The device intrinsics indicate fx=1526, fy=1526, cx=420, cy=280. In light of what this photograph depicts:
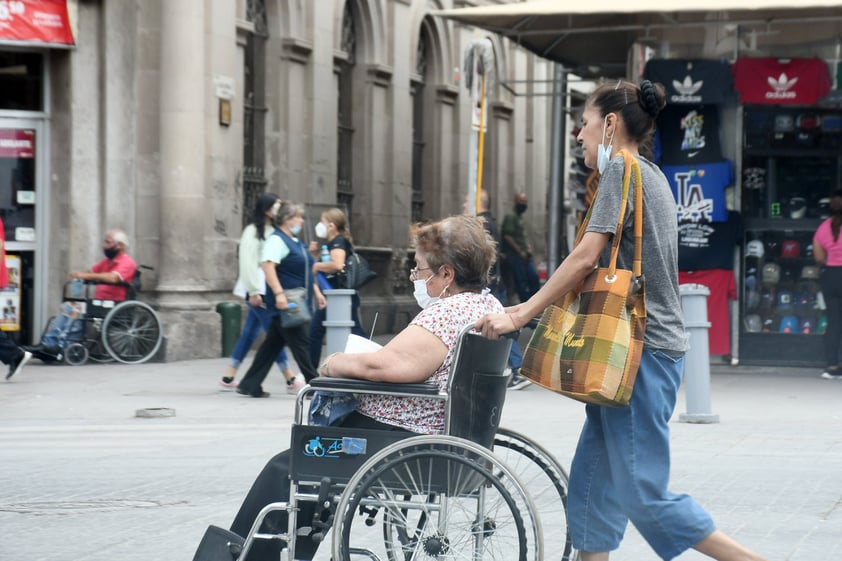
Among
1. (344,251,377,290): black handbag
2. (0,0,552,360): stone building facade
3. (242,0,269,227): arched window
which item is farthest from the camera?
(242,0,269,227): arched window

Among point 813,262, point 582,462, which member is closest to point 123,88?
point 813,262

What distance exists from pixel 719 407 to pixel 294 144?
390 inches

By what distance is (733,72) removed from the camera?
1570cm

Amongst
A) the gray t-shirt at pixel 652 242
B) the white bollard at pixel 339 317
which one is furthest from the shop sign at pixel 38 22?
the gray t-shirt at pixel 652 242

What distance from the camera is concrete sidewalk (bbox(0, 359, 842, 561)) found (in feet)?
21.8

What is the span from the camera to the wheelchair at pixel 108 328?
52.0 ft

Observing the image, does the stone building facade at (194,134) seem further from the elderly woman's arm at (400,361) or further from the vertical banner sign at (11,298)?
the elderly woman's arm at (400,361)

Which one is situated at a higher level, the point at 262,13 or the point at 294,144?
the point at 262,13

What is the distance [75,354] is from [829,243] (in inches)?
306

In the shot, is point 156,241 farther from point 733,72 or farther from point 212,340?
point 733,72

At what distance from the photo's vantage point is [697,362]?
10938 millimetres

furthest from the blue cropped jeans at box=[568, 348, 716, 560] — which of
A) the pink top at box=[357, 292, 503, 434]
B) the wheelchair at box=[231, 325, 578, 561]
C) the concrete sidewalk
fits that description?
the concrete sidewalk

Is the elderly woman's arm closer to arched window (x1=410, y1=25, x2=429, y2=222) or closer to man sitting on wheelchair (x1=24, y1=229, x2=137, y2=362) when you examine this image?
man sitting on wheelchair (x1=24, y1=229, x2=137, y2=362)

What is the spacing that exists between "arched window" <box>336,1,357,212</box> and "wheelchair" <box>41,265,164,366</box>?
7200 millimetres
